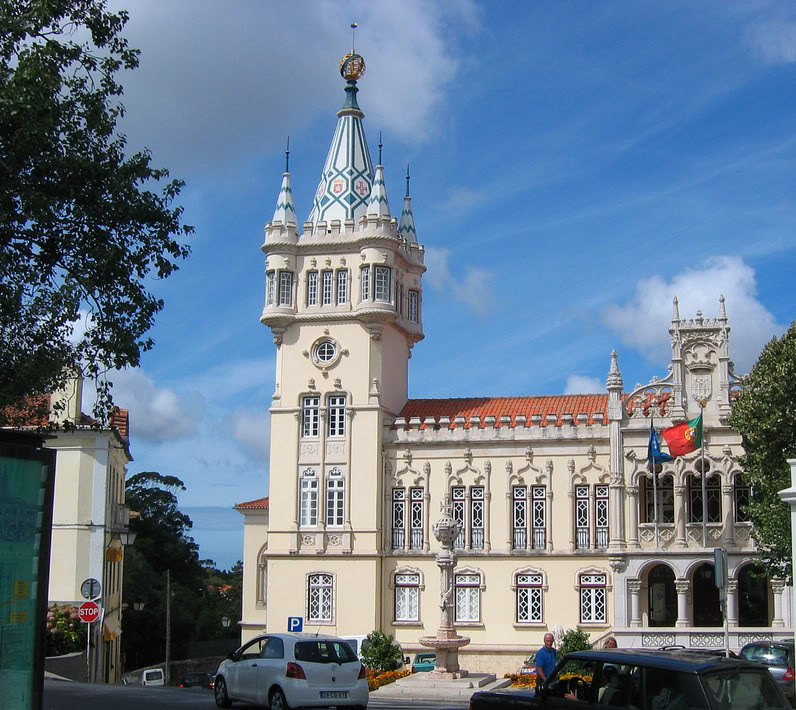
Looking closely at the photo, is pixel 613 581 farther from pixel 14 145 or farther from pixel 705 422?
pixel 14 145

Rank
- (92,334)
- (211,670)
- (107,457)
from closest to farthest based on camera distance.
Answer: (92,334), (107,457), (211,670)

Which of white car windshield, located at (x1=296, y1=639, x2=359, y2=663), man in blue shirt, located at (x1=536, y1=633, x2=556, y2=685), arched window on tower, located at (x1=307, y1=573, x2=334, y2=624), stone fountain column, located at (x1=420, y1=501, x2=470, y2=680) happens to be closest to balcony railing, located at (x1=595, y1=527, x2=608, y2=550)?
arched window on tower, located at (x1=307, y1=573, x2=334, y2=624)

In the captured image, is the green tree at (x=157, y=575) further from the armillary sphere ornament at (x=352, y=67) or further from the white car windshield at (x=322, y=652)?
the white car windshield at (x=322, y=652)

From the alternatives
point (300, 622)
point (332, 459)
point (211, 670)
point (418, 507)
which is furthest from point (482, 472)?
point (211, 670)

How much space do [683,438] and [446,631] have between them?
48.1ft

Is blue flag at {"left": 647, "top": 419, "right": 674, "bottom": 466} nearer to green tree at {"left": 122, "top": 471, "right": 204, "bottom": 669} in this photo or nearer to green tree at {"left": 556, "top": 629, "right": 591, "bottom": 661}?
green tree at {"left": 556, "top": 629, "right": 591, "bottom": 661}

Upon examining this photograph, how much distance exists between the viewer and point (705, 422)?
151 feet

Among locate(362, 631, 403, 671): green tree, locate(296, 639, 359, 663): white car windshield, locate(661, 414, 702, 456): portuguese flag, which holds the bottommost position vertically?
locate(362, 631, 403, 671): green tree

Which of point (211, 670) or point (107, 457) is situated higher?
point (107, 457)

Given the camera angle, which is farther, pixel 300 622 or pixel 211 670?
pixel 211 670

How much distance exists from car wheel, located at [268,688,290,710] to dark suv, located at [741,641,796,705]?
11.8 meters

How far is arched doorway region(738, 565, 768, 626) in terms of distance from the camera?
45.7 meters

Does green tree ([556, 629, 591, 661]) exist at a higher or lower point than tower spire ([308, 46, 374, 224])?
lower

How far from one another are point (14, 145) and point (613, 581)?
32865mm
